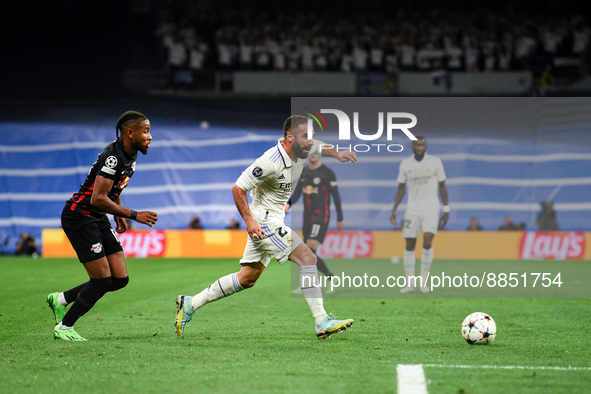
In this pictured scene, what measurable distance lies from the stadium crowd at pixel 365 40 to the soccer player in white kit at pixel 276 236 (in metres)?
17.9

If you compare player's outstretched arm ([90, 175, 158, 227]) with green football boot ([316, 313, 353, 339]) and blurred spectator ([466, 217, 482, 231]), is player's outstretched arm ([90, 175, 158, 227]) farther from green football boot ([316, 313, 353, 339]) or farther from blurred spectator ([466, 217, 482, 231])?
blurred spectator ([466, 217, 482, 231])

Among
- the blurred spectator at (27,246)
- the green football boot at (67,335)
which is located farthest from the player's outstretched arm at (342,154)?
the blurred spectator at (27,246)

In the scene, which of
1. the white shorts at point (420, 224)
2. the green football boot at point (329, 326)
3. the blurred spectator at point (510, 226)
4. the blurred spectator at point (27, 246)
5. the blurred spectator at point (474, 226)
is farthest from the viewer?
the blurred spectator at point (27, 246)

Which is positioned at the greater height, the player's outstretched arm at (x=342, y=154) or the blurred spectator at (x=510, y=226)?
the player's outstretched arm at (x=342, y=154)

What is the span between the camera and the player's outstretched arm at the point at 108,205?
5.85m

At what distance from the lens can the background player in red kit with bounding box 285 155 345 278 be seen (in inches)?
431

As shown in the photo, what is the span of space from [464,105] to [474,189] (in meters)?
3.00

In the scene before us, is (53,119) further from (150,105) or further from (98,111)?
(150,105)

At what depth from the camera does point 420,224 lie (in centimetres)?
1065

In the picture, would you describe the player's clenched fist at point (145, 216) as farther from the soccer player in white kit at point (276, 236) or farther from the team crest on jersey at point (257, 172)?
the team crest on jersey at point (257, 172)

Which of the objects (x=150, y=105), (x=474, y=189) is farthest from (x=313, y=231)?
(x=150, y=105)

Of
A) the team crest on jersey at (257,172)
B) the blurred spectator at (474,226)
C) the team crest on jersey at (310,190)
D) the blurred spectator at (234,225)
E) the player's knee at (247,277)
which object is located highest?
the team crest on jersey at (257,172)

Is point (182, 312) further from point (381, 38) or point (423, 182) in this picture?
point (381, 38)

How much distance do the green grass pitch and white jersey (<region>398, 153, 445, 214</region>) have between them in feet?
Result: 5.29
